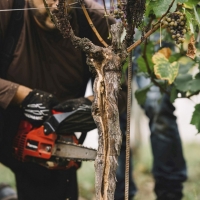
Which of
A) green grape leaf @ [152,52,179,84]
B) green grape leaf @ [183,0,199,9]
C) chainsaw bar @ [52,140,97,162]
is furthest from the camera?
chainsaw bar @ [52,140,97,162]

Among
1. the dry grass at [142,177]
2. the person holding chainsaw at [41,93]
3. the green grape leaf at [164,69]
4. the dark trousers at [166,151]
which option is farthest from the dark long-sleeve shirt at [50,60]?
the dry grass at [142,177]

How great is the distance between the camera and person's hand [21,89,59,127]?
10.6 ft

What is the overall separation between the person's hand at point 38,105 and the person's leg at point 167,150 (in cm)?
95

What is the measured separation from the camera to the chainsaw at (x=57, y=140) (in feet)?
10.6

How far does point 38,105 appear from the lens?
3.22m

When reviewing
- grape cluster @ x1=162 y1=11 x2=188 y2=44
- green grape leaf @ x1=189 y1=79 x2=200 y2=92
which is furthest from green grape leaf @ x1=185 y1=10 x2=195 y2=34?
Result: green grape leaf @ x1=189 y1=79 x2=200 y2=92

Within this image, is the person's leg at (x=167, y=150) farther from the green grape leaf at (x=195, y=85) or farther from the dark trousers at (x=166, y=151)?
the green grape leaf at (x=195, y=85)

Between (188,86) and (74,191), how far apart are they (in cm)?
98

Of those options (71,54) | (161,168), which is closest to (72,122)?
(71,54)

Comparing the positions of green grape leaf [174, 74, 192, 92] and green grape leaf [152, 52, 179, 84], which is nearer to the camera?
green grape leaf [152, 52, 179, 84]

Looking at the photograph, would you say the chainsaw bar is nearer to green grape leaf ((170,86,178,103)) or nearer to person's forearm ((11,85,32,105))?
person's forearm ((11,85,32,105))

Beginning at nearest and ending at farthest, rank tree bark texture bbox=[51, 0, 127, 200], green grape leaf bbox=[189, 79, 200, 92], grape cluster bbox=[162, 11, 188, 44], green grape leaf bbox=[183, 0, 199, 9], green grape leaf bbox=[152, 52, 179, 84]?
1. tree bark texture bbox=[51, 0, 127, 200]
2. grape cluster bbox=[162, 11, 188, 44]
3. green grape leaf bbox=[183, 0, 199, 9]
4. green grape leaf bbox=[152, 52, 179, 84]
5. green grape leaf bbox=[189, 79, 200, 92]

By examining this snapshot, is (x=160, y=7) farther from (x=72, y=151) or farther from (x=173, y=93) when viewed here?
(x=72, y=151)

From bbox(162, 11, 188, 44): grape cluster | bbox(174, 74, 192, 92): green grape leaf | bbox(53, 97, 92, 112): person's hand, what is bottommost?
bbox(53, 97, 92, 112): person's hand
